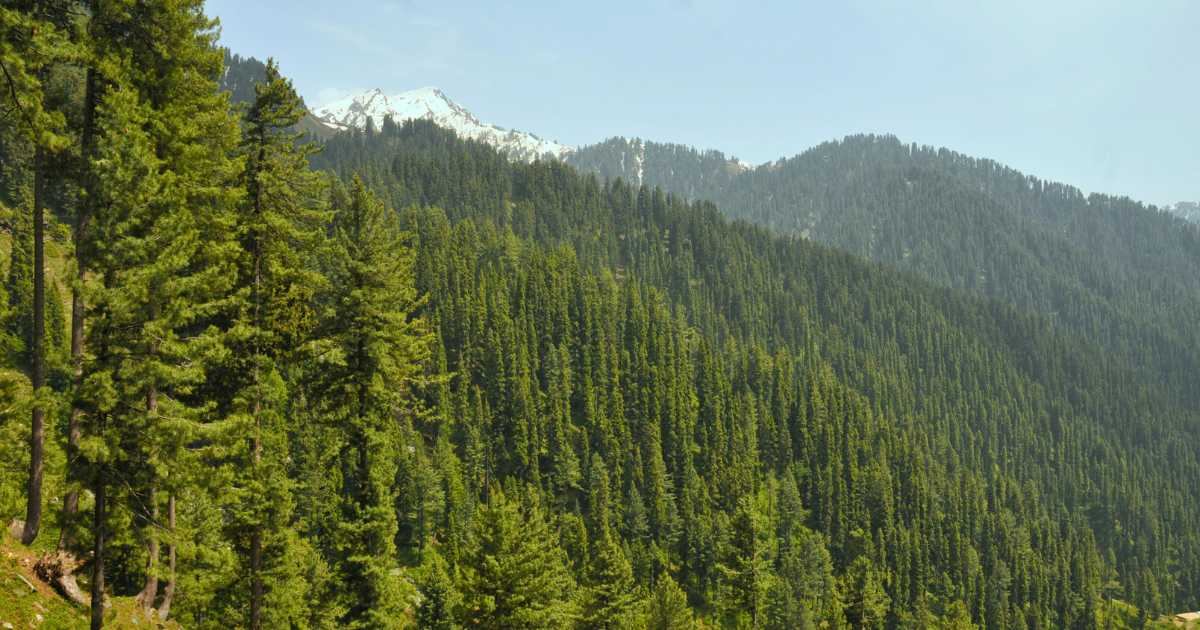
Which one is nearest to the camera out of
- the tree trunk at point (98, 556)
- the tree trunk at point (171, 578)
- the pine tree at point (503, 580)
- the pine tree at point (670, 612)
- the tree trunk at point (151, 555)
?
the tree trunk at point (98, 556)

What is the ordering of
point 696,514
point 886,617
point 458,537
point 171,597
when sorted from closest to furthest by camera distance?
point 171,597
point 458,537
point 696,514
point 886,617

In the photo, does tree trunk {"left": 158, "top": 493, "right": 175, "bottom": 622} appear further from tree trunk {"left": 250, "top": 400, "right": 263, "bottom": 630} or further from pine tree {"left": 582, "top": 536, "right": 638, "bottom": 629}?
pine tree {"left": 582, "top": 536, "right": 638, "bottom": 629}

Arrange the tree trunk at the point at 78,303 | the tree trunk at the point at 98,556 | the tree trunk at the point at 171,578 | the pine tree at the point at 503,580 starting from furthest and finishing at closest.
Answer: the pine tree at the point at 503,580 → the tree trunk at the point at 171,578 → the tree trunk at the point at 98,556 → the tree trunk at the point at 78,303

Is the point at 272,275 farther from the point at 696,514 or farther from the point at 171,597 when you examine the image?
the point at 696,514

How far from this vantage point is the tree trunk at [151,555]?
18547 mm

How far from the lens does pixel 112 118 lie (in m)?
18.6

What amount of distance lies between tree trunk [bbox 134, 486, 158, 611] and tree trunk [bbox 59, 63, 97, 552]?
1801mm

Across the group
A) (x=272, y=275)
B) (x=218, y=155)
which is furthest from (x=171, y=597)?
(x=218, y=155)

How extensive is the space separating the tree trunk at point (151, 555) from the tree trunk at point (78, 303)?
180 centimetres

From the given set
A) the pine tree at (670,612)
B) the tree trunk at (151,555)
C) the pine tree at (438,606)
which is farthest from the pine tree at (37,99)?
the pine tree at (670,612)

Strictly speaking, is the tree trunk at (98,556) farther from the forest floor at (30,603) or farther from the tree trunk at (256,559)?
the tree trunk at (256,559)

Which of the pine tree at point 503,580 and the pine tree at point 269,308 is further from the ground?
the pine tree at point 269,308

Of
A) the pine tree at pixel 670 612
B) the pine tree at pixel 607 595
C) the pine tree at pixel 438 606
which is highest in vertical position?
the pine tree at pixel 438 606

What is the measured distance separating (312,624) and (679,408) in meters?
110
